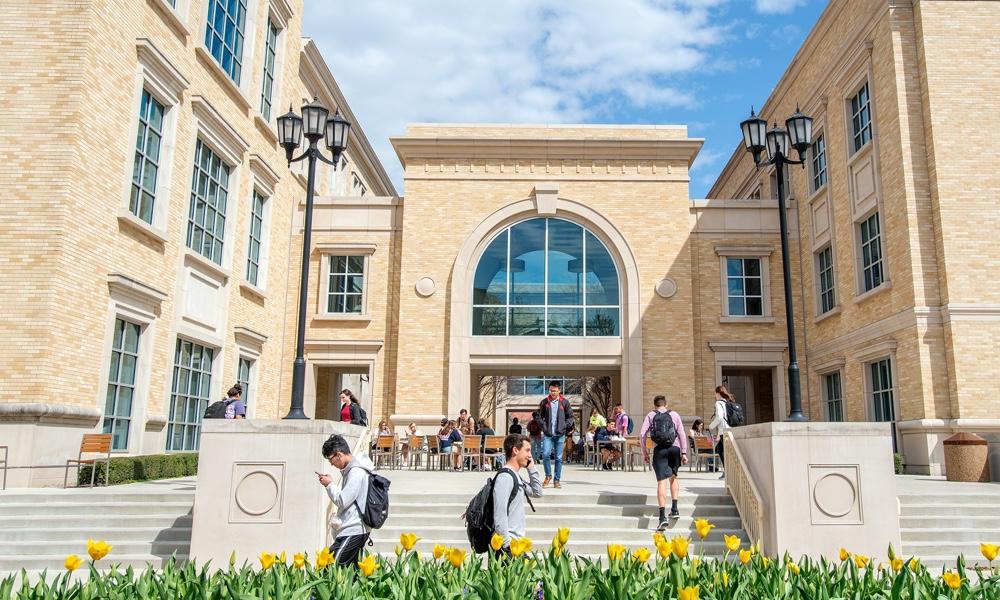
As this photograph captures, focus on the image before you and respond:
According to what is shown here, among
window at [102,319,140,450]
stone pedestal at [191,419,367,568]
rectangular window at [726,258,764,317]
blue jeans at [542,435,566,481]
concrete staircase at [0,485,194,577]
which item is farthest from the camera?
rectangular window at [726,258,764,317]

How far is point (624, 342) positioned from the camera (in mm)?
23266

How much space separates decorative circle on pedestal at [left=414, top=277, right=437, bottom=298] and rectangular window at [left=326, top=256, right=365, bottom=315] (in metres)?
1.99

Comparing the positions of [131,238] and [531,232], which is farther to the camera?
[531,232]

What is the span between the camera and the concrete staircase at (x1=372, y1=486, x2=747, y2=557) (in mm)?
9789

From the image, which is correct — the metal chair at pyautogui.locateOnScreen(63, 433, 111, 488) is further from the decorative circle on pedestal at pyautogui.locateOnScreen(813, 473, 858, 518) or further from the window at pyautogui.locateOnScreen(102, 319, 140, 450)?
the decorative circle on pedestal at pyautogui.locateOnScreen(813, 473, 858, 518)

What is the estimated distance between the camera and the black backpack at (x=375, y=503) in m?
5.75

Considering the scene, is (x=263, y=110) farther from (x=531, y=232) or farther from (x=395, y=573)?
(x=395, y=573)

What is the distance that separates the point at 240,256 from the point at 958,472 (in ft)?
59.1

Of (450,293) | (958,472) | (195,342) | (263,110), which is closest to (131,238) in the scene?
(195,342)

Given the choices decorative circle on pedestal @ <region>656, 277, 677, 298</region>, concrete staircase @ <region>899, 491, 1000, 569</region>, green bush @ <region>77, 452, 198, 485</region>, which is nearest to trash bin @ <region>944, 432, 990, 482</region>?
concrete staircase @ <region>899, 491, 1000, 569</region>

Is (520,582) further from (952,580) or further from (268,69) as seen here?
(268,69)

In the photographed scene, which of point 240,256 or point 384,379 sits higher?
point 240,256

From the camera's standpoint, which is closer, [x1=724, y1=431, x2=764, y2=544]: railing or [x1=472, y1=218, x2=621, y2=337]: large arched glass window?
[x1=724, y1=431, x2=764, y2=544]: railing

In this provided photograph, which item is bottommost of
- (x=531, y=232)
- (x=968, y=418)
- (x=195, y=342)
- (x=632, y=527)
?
(x=632, y=527)
